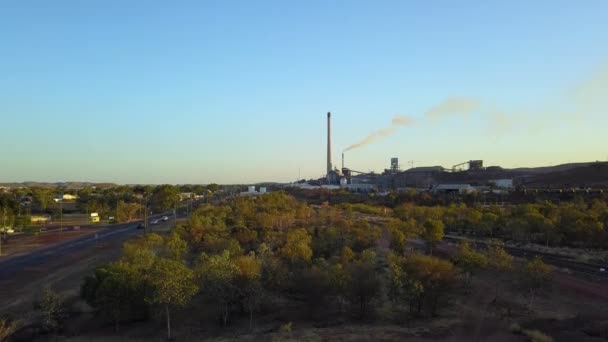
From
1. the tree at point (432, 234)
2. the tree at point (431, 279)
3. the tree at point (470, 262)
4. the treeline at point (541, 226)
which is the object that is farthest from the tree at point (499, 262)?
the treeline at point (541, 226)

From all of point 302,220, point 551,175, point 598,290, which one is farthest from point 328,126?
point 598,290

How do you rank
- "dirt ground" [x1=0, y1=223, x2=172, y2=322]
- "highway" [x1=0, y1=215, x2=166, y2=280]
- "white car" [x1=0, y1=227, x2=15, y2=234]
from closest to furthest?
1. "dirt ground" [x1=0, y1=223, x2=172, y2=322]
2. "highway" [x1=0, y1=215, x2=166, y2=280]
3. "white car" [x1=0, y1=227, x2=15, y2=234]

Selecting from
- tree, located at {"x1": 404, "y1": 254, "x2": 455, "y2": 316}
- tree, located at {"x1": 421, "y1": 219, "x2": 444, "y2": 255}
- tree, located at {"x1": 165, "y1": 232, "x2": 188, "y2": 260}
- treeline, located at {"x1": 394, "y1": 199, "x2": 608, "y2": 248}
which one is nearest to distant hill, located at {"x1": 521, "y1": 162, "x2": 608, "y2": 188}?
treeline, located at {"x1": 394, "y1": 199, "x2": 608, "y2": 248}

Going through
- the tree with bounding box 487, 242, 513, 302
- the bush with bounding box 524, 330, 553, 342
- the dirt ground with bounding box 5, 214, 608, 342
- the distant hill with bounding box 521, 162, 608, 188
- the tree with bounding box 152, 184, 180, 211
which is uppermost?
the distant hill with bounding box 521, 162, 608, 188

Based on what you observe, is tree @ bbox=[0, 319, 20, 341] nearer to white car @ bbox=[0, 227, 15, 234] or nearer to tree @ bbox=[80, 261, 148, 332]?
tree @ bbox=[80, 261, 148, 332]

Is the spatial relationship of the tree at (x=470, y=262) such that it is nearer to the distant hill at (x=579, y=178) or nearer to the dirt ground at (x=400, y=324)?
the dirt ground at (x=400, y=324)

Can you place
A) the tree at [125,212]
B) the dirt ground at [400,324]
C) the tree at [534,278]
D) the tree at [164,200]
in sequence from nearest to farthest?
1. the dirt ground at [400,324]
2. the tree at [534,278]
3. the tree at [125,212]
4. the tree at [164,200]

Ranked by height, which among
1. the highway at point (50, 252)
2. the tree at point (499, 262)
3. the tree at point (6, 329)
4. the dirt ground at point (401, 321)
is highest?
the tree at point (499, 262)

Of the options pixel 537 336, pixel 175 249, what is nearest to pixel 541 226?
pixel 537 336
